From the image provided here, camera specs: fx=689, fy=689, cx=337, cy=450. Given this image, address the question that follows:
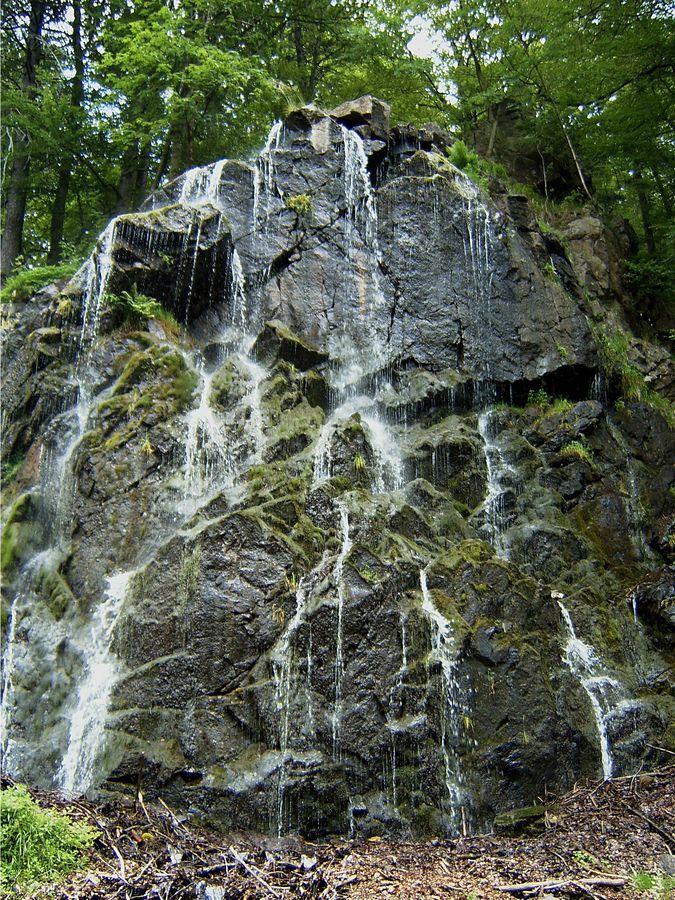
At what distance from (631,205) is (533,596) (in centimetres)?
1604

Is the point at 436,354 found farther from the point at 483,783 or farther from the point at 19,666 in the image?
the point at 19,666

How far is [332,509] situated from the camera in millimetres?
8680

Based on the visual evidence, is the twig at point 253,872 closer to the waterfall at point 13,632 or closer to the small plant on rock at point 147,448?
the waterfall at point 13,632

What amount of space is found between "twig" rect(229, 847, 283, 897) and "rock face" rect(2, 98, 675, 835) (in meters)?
1.23

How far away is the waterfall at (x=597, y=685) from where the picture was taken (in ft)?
25.2

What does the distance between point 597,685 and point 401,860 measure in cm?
347

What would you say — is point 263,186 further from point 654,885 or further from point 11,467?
point 654,885

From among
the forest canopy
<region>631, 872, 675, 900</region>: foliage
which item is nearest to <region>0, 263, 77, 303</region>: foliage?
the forest canopy

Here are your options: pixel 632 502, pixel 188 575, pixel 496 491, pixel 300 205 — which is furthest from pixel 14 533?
pixel 632 502

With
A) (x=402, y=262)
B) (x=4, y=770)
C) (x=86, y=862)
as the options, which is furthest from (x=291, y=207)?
(x=86, y=862)

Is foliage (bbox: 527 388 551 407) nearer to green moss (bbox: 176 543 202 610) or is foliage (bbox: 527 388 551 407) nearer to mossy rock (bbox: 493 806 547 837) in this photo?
green moss (bbox: 176 543 202 610)

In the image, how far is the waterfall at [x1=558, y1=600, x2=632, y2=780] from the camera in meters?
7.68

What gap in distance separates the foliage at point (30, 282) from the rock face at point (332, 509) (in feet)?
1.72

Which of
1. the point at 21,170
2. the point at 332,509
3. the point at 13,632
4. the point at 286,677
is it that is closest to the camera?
the point at 286,677
